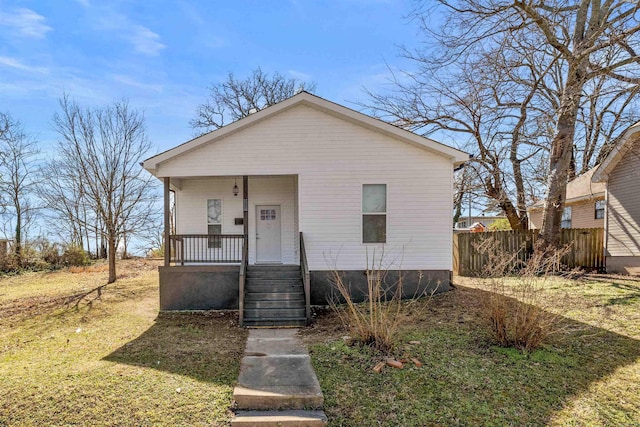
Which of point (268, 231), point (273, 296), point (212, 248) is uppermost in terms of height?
point (268, 231)

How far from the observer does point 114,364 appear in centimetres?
525

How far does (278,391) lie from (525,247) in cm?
1219

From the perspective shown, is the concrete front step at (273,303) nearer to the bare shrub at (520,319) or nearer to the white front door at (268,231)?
the white front door at (268,231)

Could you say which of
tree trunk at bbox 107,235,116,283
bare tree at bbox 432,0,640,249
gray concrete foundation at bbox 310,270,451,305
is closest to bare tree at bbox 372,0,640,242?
bare tree at bbox 432,0,640,249

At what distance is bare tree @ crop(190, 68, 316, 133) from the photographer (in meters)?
26.7

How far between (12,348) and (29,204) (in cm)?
1790

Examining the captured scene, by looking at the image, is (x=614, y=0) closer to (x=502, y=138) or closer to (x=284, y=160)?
(x=502, y=138)

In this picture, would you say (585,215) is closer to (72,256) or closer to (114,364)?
(114,364)

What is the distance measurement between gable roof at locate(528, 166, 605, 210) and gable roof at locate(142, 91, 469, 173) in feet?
26.8

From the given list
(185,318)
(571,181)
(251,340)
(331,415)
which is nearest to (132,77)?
(185,318)

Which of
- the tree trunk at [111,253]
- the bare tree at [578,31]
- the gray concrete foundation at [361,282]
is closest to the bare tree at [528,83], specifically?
the bare tree at [578,31]

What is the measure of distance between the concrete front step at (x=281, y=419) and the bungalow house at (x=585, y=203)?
47.9 ft

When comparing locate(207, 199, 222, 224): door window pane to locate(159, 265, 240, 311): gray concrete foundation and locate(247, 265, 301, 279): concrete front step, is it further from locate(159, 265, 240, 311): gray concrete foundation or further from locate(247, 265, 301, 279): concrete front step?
locate(247, 265, 301, 279): concrete front step

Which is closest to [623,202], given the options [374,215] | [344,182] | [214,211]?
[374,215]
